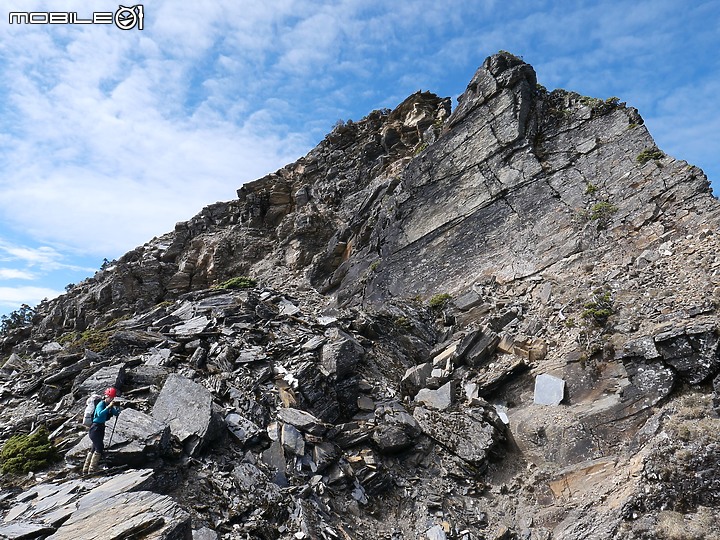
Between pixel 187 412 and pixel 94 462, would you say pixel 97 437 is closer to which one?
pixel 94 462

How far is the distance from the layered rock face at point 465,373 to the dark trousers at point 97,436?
0.47 metres

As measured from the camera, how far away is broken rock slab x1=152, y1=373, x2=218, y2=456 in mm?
11961

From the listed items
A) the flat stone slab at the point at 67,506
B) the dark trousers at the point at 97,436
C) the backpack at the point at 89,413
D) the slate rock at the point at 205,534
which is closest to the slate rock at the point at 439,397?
the slate rock at the point at 205,534

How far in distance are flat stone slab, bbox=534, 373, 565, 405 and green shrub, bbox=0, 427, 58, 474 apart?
15.7 meters

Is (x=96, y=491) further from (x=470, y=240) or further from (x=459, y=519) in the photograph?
(x=470, y=240)

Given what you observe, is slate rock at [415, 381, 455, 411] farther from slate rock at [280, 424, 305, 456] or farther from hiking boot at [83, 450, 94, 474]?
hiking boot at [83, 450, 94, 474]

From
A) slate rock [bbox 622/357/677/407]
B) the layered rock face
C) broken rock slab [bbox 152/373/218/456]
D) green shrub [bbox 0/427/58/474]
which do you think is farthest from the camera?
slate rock [bbox 622/357/677/407]

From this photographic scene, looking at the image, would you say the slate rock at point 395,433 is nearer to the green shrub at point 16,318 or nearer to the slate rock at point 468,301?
the slate rock at point 468,301

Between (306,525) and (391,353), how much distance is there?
409 inches

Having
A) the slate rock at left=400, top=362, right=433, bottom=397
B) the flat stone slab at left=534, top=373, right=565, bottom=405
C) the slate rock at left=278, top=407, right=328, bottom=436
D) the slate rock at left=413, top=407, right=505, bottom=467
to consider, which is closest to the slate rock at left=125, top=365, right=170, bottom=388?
the slate rock at left=278, top=407, right=328, bottom=436

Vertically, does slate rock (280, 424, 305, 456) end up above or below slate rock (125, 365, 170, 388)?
below

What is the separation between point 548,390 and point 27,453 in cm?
1667

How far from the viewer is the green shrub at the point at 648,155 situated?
69.2 feet

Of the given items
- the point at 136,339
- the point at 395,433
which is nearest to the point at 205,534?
the point at 395,433
